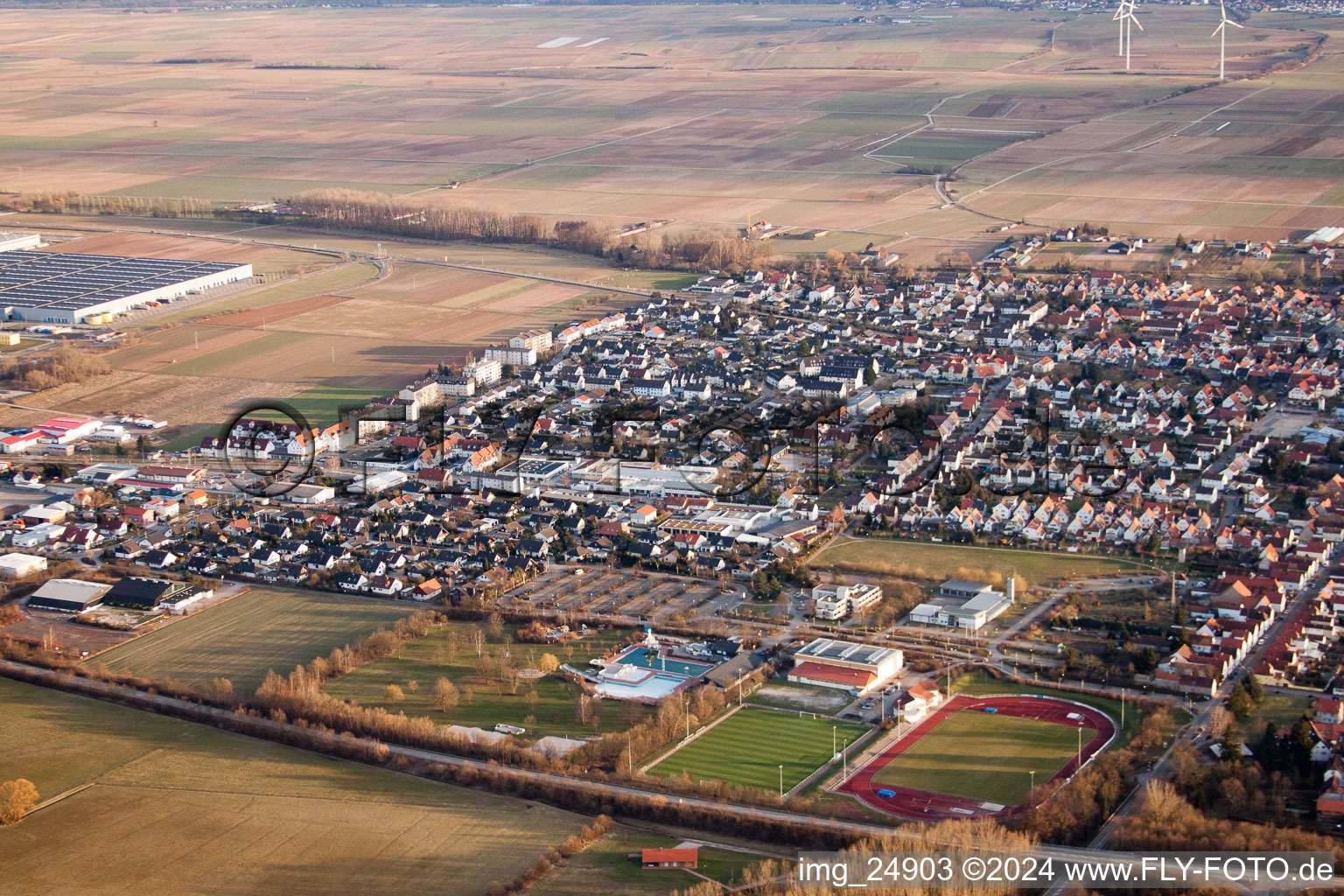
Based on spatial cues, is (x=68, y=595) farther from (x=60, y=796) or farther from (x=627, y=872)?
(x=627, y=872)

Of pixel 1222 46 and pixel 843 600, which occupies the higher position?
pixel 1222 46

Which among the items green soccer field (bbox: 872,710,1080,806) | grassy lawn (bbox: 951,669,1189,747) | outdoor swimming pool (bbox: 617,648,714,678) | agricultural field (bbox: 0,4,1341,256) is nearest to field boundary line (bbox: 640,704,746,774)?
outdoor swimming pool (bbox: 617,648,714,678)

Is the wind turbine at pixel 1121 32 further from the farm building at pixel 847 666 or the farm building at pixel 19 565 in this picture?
the farm building at pixel 19 565

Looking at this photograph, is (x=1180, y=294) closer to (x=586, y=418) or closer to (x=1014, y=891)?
(x=586, y=418)

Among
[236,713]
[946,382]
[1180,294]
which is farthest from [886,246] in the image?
[236,713]

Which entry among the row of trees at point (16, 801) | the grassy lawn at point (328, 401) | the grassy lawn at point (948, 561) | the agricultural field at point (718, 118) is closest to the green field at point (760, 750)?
the grassy lawn at point (948, 561)

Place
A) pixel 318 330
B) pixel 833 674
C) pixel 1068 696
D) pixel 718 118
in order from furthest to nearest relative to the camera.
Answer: pixel 718 118
pixel 318 330
pixel 833 674
pixel 1068 696

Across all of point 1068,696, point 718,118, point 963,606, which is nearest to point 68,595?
point 963,606
